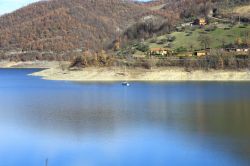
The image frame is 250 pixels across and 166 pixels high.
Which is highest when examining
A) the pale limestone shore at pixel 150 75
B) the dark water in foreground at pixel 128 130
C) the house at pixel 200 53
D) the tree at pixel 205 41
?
the tree at pixel 205 41

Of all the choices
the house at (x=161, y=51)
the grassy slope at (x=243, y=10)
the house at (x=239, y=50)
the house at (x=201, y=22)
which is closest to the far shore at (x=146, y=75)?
the house at (x=161, y=51)

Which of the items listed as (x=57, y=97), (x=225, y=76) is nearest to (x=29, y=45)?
(x=225, y=76)

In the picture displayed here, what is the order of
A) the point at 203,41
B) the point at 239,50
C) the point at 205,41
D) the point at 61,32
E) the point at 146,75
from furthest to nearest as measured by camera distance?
the point at 61,32, the point at 203,41, the point at 205,41, the point at 239,50, the point at 146,75

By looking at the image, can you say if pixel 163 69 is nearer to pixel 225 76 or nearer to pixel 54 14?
pixel 225 76

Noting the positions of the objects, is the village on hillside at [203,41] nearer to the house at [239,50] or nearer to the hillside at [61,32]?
the house at [239,50]

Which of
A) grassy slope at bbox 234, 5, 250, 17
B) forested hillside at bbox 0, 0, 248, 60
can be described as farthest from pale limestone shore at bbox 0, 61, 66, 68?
grassy slope at bbox 234, 5, 250, 17

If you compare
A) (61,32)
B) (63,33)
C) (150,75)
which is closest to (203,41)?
(150,75)

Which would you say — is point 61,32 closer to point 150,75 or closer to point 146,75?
point 146,75
